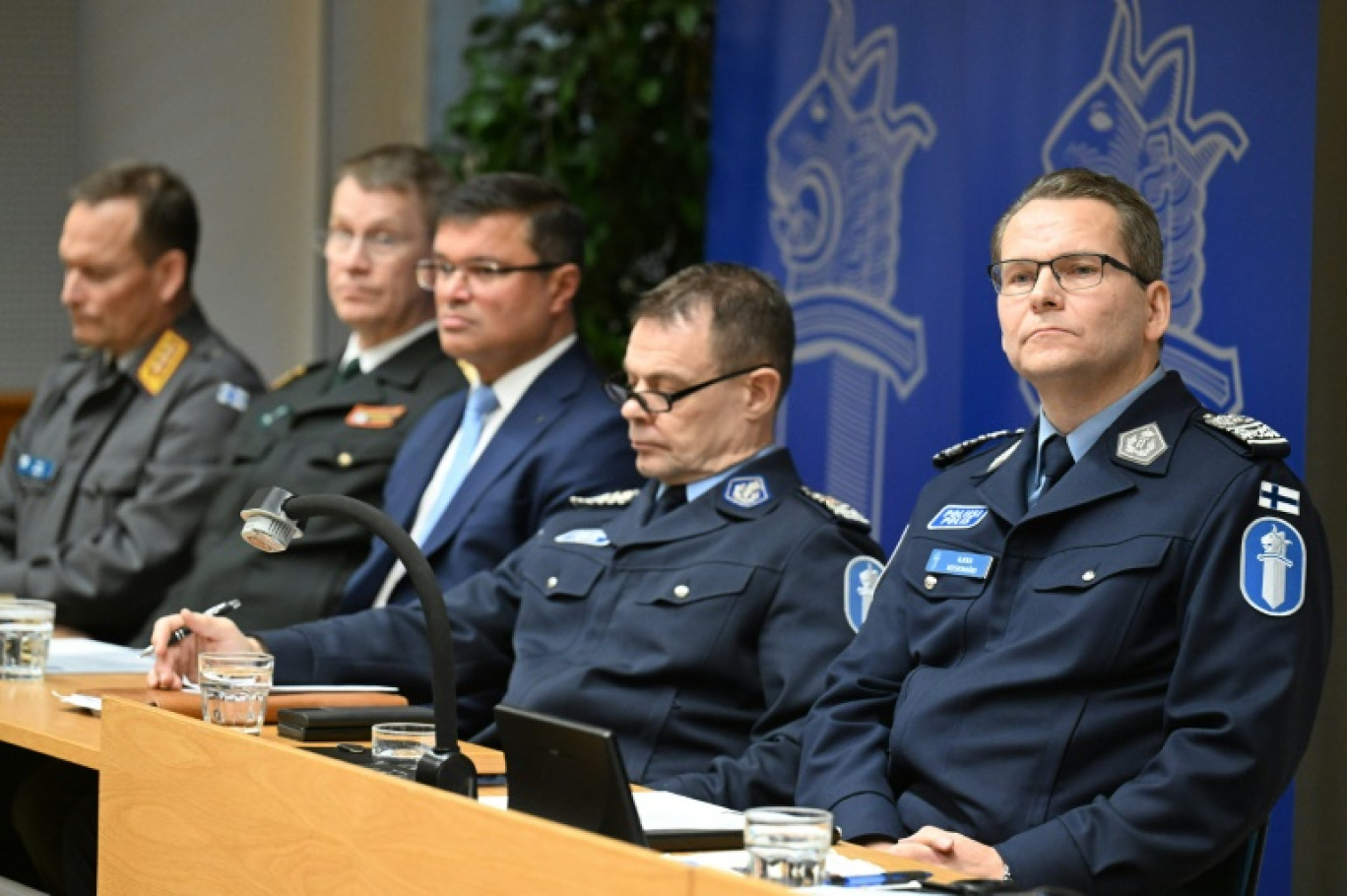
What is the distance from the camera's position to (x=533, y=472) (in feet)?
13.3

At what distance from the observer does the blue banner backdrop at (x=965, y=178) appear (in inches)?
140

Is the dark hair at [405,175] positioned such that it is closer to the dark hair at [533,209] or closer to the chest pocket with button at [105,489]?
the dark hair at [533,209]

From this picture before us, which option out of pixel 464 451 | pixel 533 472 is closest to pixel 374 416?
pixel 464 451

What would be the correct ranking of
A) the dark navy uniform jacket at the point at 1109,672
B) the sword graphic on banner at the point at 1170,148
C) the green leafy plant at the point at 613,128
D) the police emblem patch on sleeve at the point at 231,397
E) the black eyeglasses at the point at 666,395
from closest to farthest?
the dark navy uniform jacket at the point at 1109,672 → the black eyeglasses at the point at 666,395 → the sword graphic on banner at the point at 1170,148 → the police emblem patch on sleeve at the point at 231,397 → the green leafy plant at the point at 613,128

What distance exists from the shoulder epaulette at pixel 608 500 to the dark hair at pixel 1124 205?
0.96m

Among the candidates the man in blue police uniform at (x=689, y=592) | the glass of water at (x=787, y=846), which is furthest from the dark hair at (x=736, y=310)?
the glass of water at (x=787, y=846)

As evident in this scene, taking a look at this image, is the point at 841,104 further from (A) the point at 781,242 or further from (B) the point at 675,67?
(B) the point at 675,67

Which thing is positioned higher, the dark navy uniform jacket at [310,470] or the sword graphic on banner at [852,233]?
the sword graphic on banner at [852,233]

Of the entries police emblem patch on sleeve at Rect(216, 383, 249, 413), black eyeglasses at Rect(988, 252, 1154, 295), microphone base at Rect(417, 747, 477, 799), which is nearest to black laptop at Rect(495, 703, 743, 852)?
microphone base at Rect(417, 747, 477, 799)

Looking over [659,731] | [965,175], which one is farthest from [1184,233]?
[659,731]

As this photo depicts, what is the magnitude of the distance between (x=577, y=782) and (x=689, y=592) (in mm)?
1165

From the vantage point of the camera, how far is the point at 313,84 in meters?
6.54

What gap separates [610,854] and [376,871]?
0.45m

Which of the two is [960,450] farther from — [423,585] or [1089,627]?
[423,585]
